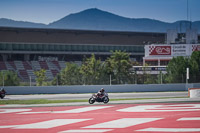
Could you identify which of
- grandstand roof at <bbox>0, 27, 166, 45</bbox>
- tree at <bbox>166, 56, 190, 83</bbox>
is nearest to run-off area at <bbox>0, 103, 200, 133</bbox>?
tree at <bbox>166, 56, 190, 83</bbox>

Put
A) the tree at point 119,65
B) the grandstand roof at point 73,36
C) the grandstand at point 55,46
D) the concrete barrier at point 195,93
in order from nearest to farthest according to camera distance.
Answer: the concrete barrier at point 195,93
the tree at point 119,65
the grandstand at point 55,46
the grandstand roof at point 73,36

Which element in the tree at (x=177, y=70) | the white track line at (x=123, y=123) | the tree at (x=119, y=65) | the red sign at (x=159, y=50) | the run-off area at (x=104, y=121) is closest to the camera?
the run-off area at (x=104, y=121)

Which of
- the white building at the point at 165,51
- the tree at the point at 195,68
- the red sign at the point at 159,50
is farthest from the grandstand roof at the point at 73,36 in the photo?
the tree at the point at 195,68

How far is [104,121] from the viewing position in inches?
680

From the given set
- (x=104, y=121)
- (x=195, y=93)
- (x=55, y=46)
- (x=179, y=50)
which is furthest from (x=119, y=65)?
(x=104, y=121)

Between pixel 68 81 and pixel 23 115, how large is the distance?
78.0 feet

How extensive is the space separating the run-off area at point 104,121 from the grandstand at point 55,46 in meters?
54.8

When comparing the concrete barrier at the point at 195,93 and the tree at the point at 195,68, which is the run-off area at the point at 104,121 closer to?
the concrete barrier at the point at 195,93

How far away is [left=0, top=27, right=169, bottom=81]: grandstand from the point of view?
78438 millimetres

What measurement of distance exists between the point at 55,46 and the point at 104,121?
66404mm

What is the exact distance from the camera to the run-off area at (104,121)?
49.2ft

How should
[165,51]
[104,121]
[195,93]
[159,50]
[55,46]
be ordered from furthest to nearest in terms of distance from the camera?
[55,46] < [159,50] < [165,51] < [195,93] < [104,121]

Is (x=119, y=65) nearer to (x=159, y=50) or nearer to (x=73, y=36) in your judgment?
(x=159, y=50)

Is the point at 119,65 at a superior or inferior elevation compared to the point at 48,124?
superior
